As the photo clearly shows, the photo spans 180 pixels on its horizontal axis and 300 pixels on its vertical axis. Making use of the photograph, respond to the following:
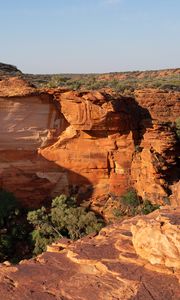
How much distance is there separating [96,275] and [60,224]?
1121 cm

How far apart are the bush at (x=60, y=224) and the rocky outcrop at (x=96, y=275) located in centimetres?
911

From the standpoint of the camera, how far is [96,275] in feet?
21.6

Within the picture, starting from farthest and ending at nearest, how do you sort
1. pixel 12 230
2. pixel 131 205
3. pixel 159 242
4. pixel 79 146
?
1. pixel 79 146
2. pixel 131 205
3. pixel 12 230
4. pixel 159 242

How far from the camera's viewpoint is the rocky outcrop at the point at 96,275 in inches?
235

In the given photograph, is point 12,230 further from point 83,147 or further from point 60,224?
point 83,147

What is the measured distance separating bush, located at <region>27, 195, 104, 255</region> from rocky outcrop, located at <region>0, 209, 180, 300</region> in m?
9.11

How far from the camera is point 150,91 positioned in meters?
22.6

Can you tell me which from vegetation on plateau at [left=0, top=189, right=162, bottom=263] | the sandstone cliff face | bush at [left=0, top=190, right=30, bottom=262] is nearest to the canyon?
the sandstone cliff face

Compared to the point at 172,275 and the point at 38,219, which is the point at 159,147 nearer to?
the point at 38,219

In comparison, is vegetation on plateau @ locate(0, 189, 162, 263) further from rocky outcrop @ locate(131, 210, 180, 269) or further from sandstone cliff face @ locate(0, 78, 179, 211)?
rocky outcrop @ locate(131, 210, 180, 269)

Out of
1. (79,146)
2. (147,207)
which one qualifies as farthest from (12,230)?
(147,207)

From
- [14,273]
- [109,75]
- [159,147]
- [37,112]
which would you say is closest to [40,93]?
[37,112]

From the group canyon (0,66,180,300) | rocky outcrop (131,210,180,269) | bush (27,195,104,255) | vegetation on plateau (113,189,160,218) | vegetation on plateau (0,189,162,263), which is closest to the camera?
rocky outcrop (131,210,180,269)

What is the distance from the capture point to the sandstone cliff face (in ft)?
62.8
